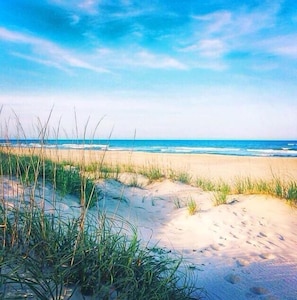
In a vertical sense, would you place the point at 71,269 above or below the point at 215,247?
above

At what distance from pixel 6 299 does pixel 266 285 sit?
7.65 ft

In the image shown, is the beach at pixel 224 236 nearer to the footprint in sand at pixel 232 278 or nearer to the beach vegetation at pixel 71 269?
the footprint in sand at pixel 232 278

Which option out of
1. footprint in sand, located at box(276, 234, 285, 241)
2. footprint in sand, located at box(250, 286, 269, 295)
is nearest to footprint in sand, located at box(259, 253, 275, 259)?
footprint in sand, located at box(276, 234, 285, 241)

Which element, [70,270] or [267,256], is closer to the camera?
[70,270]

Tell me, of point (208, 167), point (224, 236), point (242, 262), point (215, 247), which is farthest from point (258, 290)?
point (208, 167)

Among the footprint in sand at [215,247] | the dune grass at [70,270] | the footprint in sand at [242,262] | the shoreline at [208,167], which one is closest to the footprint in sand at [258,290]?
the footprint in sand at [242,262]

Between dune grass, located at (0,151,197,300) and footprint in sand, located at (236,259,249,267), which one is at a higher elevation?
dune grass, located at (0,151,197,300)

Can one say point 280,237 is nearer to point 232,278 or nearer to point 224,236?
point 224,236

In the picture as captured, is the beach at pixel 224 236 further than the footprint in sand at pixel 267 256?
No

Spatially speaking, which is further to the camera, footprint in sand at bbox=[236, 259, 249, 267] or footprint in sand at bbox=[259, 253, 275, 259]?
footprint in sand at bbox=[259, 253, 275, 259]

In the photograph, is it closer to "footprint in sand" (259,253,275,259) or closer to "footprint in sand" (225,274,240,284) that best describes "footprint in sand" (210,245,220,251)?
"footprint in sand" (259,253,275,259)

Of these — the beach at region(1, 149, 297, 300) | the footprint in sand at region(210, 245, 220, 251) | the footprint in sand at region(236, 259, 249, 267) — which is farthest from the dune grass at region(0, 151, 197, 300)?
the footprint in sand at region(210, 245, 220, 251)

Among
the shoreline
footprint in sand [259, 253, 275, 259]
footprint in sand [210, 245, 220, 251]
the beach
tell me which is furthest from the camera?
the shoreline

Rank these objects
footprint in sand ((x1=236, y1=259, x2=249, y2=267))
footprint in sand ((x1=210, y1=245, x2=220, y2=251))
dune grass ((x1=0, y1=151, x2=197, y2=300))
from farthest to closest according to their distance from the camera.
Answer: footprint in sand ((x1=210, y1=245, x2=220, y2=251)), footprint in sand ((x1=236, y1=259, x2=249, y2=267)), dune grass ((x1=0, y1=151, x2=197, y2=300))
